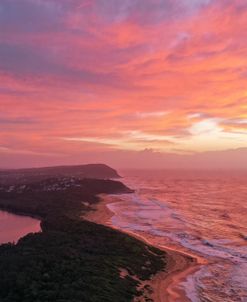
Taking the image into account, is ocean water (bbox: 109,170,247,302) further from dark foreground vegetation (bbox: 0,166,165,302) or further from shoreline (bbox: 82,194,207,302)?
dark foreground vegetation (bbox: 0,166,165,302)

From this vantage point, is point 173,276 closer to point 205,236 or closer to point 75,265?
point 75,265

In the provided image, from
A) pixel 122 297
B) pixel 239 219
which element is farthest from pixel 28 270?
pixel 239 219

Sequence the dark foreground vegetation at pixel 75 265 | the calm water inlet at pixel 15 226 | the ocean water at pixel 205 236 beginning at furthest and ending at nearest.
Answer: the calm water inlet at pixel 15 226
the ocean water at pixel 205 236
the dark foreground vegetation at pixel 75 265

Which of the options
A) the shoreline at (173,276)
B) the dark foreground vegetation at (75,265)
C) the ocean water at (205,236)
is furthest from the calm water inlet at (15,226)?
the shoreline at (173,276)

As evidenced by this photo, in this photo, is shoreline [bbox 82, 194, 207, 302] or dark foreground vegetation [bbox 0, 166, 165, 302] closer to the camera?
dark foreground vegetation [bbox 0, 166, 165, 302]

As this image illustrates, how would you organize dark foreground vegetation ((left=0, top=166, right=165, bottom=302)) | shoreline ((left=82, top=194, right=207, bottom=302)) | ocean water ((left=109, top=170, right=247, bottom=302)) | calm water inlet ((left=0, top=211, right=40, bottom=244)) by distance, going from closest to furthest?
dark foreground vegetation ((left=0, top=166, right=165, bottom=302)) < shoreline ((left=82, top=194, right=207, bottom=302)) < ocean water ((left=109, top=170, right=247, bottom=302)) < calm water inlet ((left=0, top=211, right=40, bottom=244))

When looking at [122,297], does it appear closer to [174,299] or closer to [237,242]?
[174,299]

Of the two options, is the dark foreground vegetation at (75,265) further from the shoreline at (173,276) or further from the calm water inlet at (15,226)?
the calm water inlet at (15,226)

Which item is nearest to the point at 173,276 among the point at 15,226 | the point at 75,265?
the point at 75,265

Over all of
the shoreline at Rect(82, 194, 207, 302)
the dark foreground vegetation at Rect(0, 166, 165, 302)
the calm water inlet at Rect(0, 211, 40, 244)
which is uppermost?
the dark foreground vegetation at Rect(0, 166, 165, 302)

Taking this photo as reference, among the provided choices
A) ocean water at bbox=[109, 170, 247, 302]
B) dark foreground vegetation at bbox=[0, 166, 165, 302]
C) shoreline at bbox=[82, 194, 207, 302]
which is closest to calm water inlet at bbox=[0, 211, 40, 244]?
dark foreground vegetation at bbox=[0, 166, 165, 302]

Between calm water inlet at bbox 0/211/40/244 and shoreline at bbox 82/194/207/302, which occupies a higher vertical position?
calm water inlet at bbox 0/211/40/244

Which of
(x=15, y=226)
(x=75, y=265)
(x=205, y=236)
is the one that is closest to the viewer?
(x=75, y=265)
